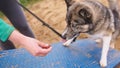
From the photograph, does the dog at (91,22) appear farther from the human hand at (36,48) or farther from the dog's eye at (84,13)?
the human hand at (36,48)

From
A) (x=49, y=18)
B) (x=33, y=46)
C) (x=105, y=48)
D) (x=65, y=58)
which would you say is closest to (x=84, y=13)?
(x=105, y=48)

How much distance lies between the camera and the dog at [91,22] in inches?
77.8

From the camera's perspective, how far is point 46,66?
2.19m

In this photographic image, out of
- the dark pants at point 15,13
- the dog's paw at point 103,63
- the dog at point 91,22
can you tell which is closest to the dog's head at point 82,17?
the dog at point 91,22

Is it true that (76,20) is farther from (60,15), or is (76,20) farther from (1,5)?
(60,15)

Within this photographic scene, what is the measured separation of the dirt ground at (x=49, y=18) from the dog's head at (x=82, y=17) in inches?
49.8

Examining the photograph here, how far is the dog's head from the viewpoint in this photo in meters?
1.96

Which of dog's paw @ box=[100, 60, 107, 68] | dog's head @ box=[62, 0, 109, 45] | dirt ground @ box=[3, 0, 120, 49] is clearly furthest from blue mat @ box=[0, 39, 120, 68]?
dirt ground @ box=[3, 0, 120, 49]

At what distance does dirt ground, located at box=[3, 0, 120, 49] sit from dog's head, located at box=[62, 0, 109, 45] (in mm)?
1264

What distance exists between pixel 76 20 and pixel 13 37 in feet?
1.97

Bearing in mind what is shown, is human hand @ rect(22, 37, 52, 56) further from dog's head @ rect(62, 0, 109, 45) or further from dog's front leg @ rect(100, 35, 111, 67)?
dog's front leg @ rect(100, 35, 111, 67)

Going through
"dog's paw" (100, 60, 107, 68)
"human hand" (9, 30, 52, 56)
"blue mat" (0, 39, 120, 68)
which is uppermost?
"human hand" (9, 30, 52, 56)

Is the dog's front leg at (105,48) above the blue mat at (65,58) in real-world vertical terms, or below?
above

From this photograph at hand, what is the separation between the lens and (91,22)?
2016 millimetres
